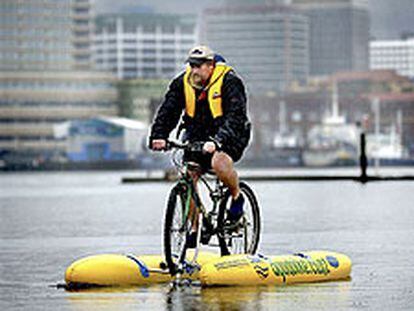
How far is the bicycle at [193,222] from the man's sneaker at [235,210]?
33 mm

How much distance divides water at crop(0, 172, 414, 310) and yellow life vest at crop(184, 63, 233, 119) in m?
1.45

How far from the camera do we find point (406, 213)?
2398 centimetres

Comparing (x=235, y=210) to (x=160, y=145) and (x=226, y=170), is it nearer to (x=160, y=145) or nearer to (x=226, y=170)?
(x=226, y=170)

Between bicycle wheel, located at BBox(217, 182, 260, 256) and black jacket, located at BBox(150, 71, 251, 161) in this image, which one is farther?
bicycle wheel, located at BBox(217, 182, 260, 256)

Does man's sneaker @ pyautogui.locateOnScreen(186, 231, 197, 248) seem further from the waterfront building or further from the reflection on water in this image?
the waterfront building

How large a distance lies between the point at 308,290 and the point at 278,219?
12.0 metres

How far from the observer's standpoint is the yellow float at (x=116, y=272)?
11.5 m

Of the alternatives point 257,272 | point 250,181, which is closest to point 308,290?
point 257,272

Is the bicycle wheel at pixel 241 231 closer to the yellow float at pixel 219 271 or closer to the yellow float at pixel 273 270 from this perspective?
the yellow float at pixel 219 271

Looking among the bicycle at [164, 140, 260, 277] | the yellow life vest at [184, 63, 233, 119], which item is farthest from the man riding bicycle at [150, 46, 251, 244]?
the bicycle at [164, 140, 260, 277]

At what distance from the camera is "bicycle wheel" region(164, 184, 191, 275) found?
1158 centimetres

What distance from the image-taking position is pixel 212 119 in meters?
12.2

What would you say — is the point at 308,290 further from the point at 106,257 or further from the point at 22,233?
the point at 22,233

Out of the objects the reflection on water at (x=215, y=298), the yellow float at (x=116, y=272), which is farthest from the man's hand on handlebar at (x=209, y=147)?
the reflection on water at (x=215, y=298)
